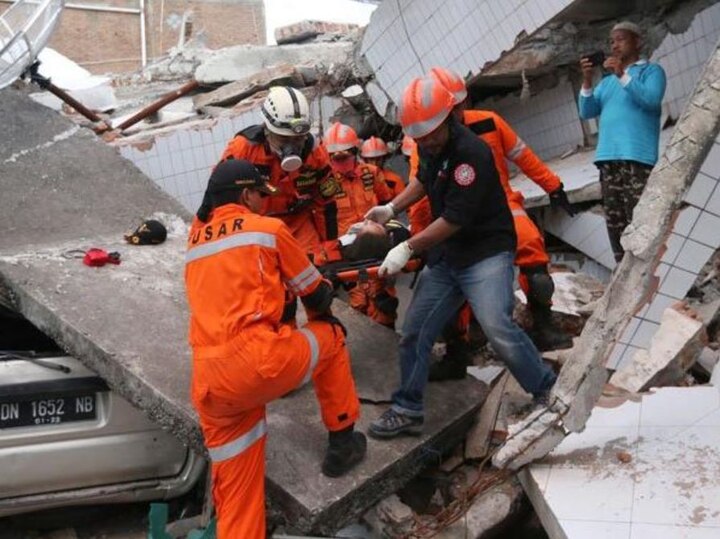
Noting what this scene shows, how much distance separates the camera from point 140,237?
15.7 ft

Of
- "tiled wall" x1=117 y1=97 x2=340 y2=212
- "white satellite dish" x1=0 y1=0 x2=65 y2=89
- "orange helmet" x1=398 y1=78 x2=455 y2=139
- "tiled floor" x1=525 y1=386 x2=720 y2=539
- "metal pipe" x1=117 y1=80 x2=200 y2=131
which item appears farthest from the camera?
"metal pipe" x1=117 y1=80 x2=200 y2=131

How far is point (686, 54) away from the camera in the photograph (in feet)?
Answer: 18.1

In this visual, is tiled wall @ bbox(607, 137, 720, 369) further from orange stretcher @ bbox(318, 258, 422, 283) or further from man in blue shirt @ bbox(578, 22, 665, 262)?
man in blue shirt @ bbox(578, 22, 665, 262)

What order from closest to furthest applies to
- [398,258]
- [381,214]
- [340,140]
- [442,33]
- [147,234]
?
[398,258], [381,214], [147,234], [340,140], [442,33]

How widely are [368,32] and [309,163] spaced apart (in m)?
2.87

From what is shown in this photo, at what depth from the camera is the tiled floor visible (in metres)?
2.86

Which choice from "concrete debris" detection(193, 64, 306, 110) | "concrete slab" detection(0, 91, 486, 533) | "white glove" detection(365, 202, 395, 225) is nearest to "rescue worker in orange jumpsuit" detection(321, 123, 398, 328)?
"concrete slab" detection(0, 91, 486, 533)

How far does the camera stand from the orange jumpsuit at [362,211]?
491 centimetres

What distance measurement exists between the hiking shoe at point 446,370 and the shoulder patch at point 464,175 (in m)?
1.09

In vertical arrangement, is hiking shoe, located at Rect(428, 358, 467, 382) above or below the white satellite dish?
below

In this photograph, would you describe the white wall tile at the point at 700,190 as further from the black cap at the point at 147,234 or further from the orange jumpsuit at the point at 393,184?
the orange jumpsuit at the point at 393,184

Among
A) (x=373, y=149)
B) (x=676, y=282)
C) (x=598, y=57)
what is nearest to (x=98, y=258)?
(x=373, y=149)

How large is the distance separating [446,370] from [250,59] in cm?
680

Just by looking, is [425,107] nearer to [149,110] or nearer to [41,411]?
[41,411]
